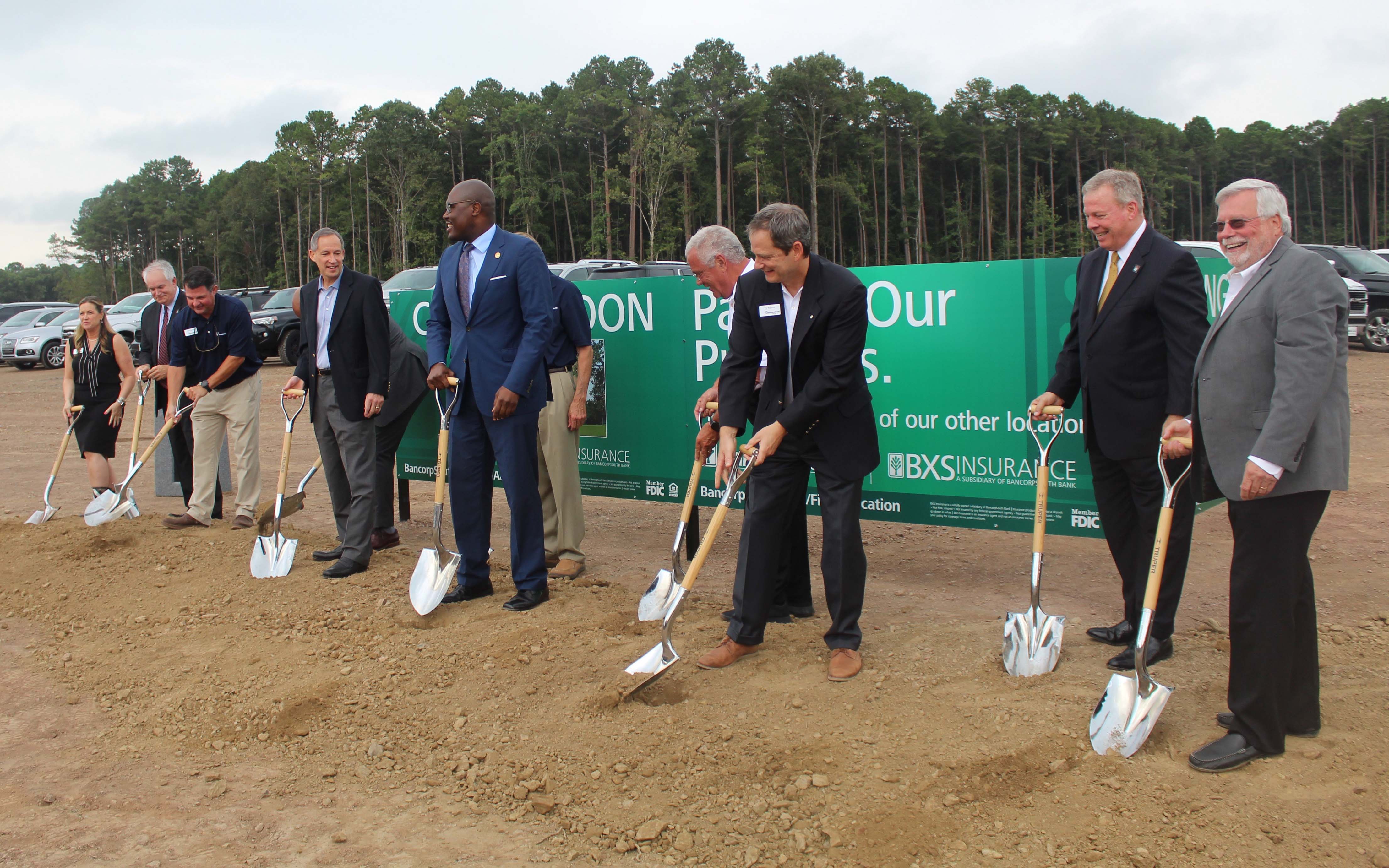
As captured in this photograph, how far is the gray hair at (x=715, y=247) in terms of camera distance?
15.4ft

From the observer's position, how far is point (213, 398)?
278 inches

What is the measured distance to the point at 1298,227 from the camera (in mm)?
91875

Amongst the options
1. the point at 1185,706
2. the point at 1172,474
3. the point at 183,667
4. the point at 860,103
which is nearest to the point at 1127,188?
the point at 1172,474

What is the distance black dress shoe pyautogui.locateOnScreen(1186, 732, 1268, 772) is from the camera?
2967 millimetres

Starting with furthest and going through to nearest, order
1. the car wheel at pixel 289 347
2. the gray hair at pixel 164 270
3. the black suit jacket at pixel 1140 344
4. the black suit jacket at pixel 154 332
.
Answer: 1. the car wheel at pixel 289 347
2. the black suit jacket at pixel 154 332
3. the gray hair at pixel 164 270
4. the black suit jacket at pixel 1140 344

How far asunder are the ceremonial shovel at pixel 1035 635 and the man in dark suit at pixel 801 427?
590 mm

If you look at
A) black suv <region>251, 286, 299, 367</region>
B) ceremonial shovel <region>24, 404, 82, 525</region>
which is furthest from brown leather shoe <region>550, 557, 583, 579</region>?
black suv <region>251, 286, 299, 367</region>

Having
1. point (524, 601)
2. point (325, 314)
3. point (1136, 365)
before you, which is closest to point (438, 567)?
point (524, 601)

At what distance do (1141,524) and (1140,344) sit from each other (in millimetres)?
726

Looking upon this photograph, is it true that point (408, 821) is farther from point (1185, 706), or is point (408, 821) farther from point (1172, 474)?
point (1172, 474)

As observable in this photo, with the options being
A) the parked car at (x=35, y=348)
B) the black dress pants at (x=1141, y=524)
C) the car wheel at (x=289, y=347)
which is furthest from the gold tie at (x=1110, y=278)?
the parked car at (x=35, y=348)

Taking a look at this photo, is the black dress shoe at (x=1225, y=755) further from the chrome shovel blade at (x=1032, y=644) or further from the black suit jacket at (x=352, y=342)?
the black suit jacket at (x=352, y=342)

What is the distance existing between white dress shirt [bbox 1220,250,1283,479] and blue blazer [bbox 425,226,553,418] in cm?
299

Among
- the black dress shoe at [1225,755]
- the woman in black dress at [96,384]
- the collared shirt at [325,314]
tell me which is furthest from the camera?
the woman in black dress at [96,384]
